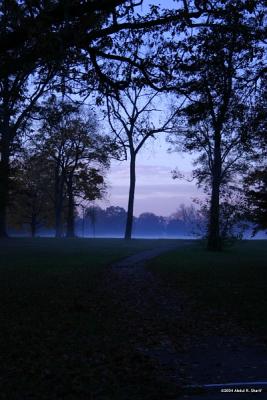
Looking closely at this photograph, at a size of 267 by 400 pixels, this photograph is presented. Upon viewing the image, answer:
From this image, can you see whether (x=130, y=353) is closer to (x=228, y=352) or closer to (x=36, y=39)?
(x=228, y=352)

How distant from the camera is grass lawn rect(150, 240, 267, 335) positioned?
10.1 metres

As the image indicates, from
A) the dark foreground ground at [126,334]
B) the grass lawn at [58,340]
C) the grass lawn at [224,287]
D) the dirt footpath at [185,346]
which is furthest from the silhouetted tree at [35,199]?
the dirt footpath at [185,346]

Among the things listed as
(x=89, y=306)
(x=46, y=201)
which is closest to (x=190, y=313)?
(x=89, y=306)

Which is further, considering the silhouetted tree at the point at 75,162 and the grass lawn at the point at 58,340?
the silhouetted tree at the point at 75,162

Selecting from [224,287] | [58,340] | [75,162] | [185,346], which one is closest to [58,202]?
[75,162]

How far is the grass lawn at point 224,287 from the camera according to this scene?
1015cm

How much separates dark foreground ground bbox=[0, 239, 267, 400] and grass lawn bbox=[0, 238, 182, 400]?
0.01m

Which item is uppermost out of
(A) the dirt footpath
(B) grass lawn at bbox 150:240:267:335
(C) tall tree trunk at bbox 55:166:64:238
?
(C) tall tree trunk at bbox 55:166:64:238

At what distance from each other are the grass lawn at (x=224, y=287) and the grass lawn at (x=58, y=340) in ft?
8.57

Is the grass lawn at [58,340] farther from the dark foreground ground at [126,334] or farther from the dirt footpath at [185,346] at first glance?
the dirt footpath at [185,346]

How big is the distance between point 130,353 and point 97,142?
43.8 metres

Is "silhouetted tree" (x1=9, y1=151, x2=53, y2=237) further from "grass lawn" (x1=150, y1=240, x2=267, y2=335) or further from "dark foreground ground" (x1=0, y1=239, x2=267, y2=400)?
"dark foreground ground" (x1=0, y1=239, x2=267, y2=400)

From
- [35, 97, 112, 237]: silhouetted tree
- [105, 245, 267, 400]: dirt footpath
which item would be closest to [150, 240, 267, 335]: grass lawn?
[105, 245, 267, 400]: dirt footpath

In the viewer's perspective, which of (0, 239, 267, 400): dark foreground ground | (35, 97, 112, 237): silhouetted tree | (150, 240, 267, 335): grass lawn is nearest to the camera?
(0, 239, 267, 400): dark foreground ground
